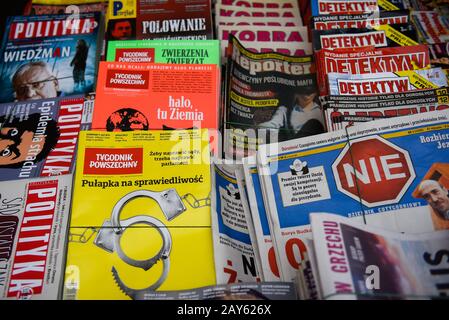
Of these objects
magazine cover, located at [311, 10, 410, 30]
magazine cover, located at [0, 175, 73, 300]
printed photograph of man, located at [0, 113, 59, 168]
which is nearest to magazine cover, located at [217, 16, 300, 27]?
magazine cover, located at [311, 10, 410, 30]

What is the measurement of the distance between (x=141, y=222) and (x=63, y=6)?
0.98 metres

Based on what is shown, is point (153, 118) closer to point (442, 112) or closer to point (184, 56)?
point (184, 56)

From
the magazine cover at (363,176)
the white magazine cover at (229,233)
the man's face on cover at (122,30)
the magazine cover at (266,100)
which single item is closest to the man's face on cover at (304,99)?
the magazine cover at (266,100)

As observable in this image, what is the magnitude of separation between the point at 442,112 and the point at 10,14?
5.03 feet

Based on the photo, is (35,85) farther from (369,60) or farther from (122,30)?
(369,60)

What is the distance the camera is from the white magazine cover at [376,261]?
749 mm

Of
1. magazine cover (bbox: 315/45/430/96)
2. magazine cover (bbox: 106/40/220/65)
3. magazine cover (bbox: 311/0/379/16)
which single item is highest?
magazine cover (bbox: 311/0/379/16)

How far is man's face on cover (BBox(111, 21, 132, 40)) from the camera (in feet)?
4.61

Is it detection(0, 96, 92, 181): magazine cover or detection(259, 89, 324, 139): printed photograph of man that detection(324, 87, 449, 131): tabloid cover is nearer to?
detection(259, 89, 324, 139): printed photograph of man

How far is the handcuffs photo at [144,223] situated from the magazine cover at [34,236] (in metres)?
0.07

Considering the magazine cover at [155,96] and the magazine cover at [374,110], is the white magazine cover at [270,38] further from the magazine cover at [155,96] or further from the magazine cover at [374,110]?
the magazine cover at [374,110]

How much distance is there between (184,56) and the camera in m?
1.28

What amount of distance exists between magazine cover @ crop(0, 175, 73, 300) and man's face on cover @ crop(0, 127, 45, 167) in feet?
0.27

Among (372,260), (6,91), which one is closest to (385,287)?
(372,260)
